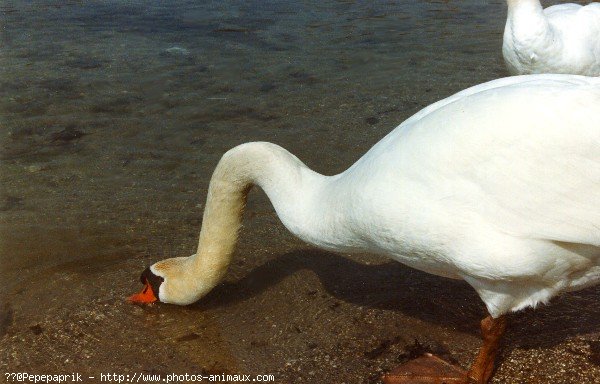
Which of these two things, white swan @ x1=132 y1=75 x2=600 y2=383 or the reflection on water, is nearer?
white swan @ x1=132 y1=75 x2=600 y2=383

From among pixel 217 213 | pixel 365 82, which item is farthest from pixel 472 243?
pixel 365 82

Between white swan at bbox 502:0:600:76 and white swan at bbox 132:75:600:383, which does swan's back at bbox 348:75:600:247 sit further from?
white swan at bbox 502:0:600:76

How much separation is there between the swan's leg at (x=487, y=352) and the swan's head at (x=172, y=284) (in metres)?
1.62

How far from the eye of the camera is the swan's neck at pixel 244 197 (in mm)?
4023

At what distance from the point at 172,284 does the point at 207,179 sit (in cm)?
206

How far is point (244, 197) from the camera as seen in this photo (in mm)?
4371

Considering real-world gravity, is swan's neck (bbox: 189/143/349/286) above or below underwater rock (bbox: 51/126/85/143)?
above

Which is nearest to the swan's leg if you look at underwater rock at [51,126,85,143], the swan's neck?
the swan's neck

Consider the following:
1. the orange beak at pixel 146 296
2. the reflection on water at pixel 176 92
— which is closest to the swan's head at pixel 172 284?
the orange beak at pixel 146 296

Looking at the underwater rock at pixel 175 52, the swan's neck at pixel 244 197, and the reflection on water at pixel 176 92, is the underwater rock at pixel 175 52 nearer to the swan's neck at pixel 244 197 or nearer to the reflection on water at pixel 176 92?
the reflection on water at pixel 176 92

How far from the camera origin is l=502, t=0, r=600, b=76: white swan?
6965 millimetres

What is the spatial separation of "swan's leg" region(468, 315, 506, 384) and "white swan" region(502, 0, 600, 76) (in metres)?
3.95

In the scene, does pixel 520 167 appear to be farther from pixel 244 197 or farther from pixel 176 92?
pixel 176 92

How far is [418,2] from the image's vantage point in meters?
11.9
